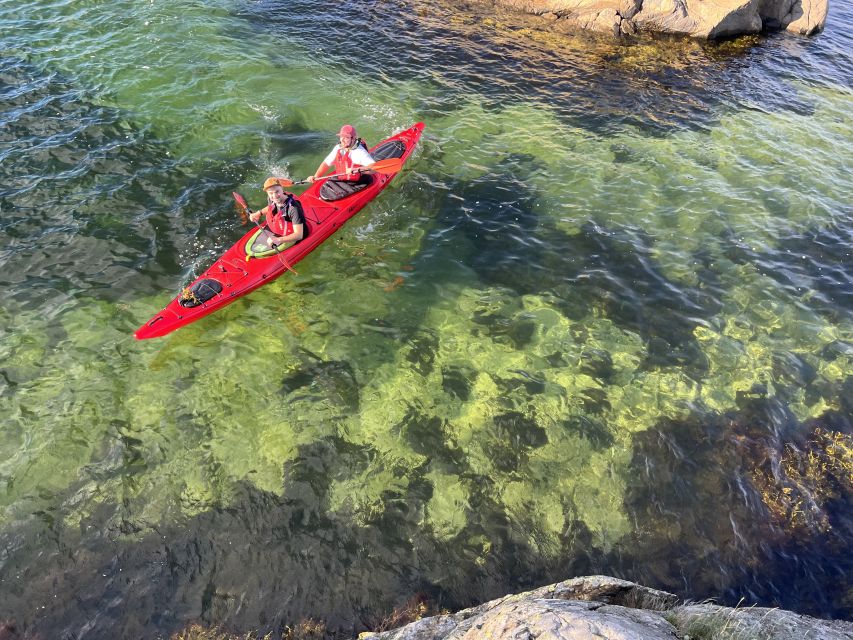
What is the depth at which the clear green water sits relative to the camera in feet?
23.2

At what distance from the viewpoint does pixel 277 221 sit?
10500mm

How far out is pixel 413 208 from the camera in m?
12.7

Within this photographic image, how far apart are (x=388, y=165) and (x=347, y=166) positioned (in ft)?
4.47

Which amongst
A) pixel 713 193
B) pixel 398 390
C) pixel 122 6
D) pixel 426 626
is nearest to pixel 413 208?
pixel 398 390

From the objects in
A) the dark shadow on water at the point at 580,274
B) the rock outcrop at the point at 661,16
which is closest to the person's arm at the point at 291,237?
the dark shadow on water at the point at 580,274

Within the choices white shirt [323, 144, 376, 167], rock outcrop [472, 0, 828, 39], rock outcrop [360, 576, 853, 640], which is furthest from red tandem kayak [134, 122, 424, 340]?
rock outcrop [472, 0, 828, 39]

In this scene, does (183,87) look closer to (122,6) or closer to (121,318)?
(122,6)

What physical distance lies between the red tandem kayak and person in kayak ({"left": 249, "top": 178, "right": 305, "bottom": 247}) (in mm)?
240

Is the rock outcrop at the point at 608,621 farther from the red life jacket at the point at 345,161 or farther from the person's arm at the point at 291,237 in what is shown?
the red life jacket at the point at 345,161

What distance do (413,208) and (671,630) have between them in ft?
33.0

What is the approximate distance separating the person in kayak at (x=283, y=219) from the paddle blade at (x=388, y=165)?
3.01 m

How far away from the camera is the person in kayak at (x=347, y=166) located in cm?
1171

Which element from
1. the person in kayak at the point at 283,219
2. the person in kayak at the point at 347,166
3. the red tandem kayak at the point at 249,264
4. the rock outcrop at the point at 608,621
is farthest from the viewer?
the person in kayak at the point at 347,166

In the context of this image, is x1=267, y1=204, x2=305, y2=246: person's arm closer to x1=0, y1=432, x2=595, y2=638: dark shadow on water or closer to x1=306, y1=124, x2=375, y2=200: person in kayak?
x1=306, y1=124, x2=375, y2=200: person in kayak
